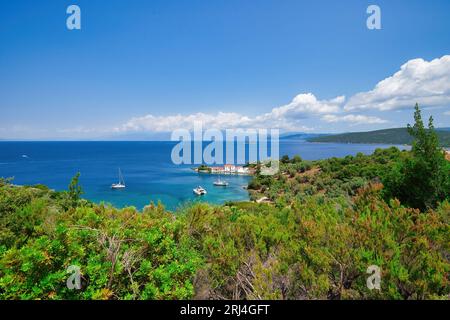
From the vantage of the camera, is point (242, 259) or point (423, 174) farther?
point (423, 174)

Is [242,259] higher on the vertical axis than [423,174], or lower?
lower

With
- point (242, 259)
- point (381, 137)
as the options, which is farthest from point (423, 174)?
point (381, 137)

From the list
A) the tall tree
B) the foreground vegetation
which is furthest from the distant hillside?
the foreground vegetation

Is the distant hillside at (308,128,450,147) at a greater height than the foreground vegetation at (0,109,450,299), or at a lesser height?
greater

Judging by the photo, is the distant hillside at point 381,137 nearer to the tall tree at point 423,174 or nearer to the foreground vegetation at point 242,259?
the tall tree at point 423,174

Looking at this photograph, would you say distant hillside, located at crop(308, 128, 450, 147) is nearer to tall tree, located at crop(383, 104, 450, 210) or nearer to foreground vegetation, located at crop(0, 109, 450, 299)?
tall tree, located at crop(383, 104, 450, 210)

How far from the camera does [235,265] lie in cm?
487

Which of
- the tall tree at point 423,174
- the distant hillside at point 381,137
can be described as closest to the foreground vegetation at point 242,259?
the tall tree at point 423,174

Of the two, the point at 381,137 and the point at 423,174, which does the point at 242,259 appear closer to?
the point at 423,174

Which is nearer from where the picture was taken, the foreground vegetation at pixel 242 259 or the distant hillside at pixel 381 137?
the foreground vegetation at pixel 242 259

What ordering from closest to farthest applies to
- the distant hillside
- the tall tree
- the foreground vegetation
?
the foreground vegetation, the tall tree, the distant hillside

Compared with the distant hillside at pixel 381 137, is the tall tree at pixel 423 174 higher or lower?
lower
